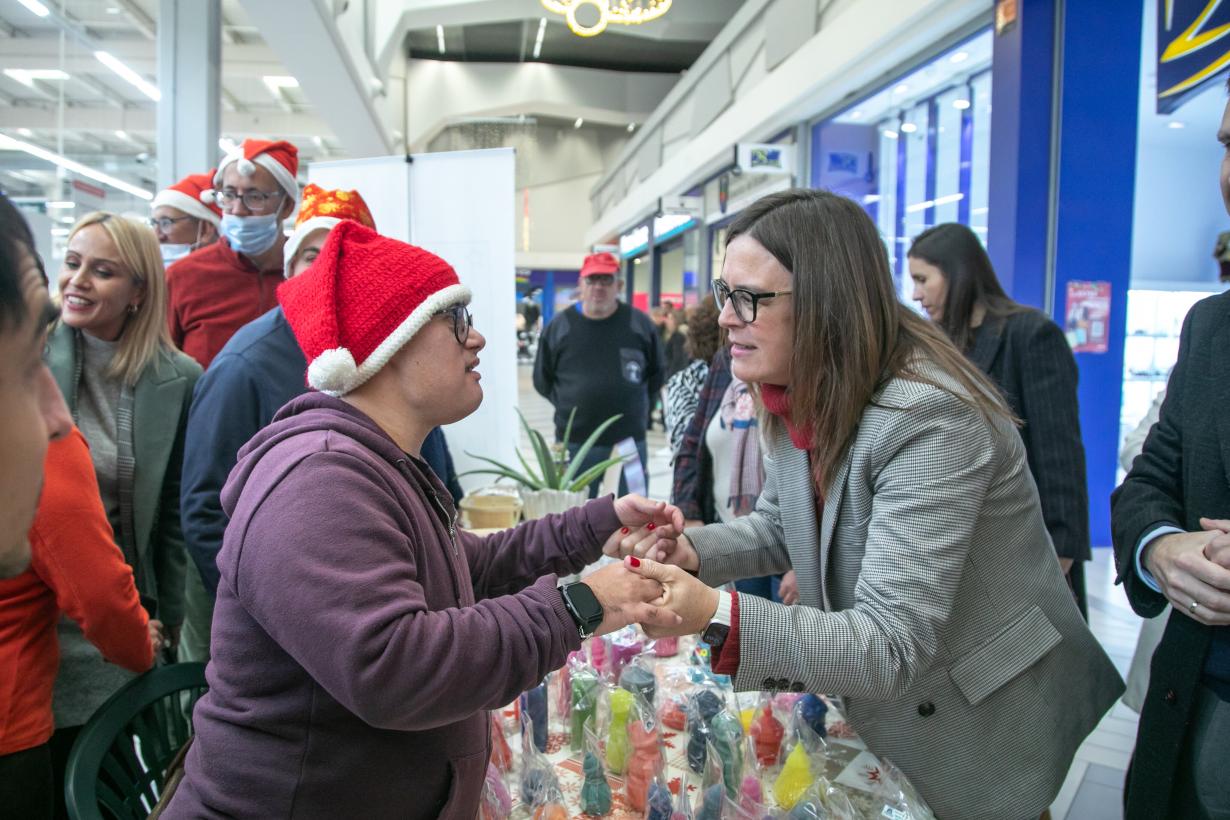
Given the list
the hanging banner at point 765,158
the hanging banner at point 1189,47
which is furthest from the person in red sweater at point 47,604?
the hanging banner at point 765,158

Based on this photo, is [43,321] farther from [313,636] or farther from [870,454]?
[870,454]

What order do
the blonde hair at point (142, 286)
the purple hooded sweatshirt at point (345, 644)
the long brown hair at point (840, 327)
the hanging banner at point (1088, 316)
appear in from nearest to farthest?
the purple hooded sweatshirt at point (345, 644), the long brown hair at point (840, 327), the blonde hair at point (142, 286), the hanging banner at point (1088, 316)

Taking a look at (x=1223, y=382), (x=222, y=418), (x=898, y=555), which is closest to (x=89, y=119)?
(x=222, y=418)

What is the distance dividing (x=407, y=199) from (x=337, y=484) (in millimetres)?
3624

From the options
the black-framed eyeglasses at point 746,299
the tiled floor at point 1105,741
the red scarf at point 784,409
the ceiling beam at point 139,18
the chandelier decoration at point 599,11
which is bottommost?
the tiled floor at point 1105,741

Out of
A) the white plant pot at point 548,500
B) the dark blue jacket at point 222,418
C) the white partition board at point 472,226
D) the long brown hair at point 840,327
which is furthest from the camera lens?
the white partition board at point 472,226

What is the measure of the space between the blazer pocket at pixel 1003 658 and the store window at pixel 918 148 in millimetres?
4591

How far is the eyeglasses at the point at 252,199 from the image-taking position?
2.83 metres

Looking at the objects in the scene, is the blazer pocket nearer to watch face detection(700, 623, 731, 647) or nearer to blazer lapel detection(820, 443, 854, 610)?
blazer lapel detection(820, 443, 854, 610)

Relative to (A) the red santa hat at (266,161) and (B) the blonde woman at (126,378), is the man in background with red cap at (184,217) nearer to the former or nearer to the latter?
(A) the red santa hat at (266,161)

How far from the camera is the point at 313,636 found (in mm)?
928

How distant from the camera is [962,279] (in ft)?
9.32

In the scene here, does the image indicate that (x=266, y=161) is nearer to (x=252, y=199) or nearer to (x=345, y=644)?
(x=252, y=199)

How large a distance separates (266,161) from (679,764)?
2543 millimetres
